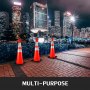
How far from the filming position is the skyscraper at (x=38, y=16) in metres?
159

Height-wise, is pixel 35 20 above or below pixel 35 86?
above

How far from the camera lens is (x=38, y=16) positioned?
166500 mm

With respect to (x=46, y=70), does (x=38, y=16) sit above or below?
above

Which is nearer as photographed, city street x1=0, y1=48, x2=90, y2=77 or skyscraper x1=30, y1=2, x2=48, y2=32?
city street x1=0, y1=48, x2=90, y2=77

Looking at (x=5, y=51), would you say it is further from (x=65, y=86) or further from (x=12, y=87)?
(x=65, y=86)

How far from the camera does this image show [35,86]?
4.25 m

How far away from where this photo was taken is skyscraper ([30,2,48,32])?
159125mm

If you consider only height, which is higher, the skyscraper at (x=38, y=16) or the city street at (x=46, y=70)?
the skyscraper at (x=38, y=16)

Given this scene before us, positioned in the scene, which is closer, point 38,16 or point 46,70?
point 46,70

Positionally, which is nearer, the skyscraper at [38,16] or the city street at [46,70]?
the city street at [46,70]

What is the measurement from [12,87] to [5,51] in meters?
4.20

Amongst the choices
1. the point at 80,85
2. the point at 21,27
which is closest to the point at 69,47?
the point at 80,85

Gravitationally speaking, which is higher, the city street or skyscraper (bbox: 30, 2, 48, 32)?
skyscraper (bbox: 30, 2, 48, 32)

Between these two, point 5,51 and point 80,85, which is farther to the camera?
point 5,51
